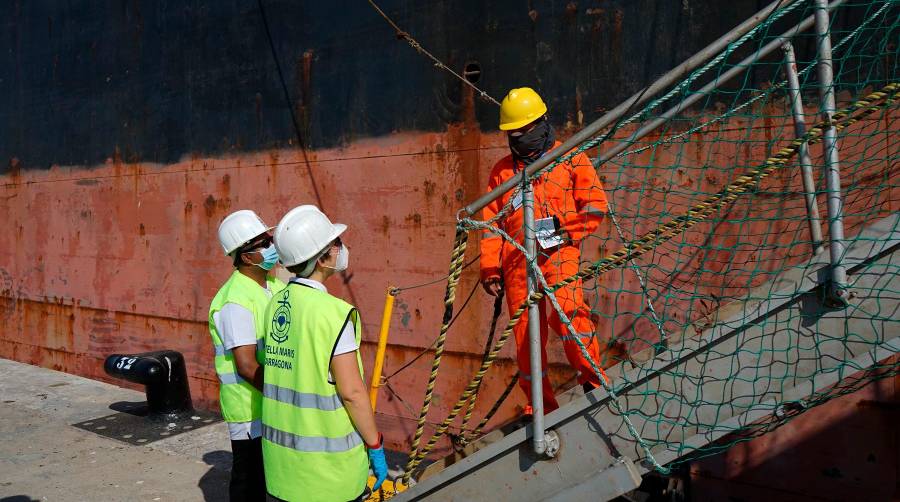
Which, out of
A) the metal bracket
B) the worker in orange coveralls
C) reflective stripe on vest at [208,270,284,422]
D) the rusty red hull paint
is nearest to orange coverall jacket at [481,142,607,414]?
the worker in orange coveralls

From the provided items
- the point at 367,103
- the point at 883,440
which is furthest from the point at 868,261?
the point at 367,103

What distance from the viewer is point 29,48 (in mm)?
9273

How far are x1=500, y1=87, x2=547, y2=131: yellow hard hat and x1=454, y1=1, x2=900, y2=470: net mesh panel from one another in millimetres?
307

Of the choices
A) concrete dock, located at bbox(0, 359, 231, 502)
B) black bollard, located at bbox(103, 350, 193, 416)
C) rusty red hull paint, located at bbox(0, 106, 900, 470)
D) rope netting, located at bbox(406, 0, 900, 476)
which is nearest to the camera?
rope netting, located at bbox(406, 0, 900, 476)

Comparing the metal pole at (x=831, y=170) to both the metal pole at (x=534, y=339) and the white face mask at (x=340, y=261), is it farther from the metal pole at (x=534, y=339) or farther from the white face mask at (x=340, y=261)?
the white face mask at (x=340, y=261)

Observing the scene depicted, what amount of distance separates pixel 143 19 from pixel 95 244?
262cm

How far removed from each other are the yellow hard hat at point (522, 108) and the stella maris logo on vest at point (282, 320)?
5.05ft

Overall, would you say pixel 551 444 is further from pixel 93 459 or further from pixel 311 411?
pixel 93 459

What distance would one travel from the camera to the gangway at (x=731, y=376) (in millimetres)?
2418

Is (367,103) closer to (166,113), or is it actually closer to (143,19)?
(166,113)

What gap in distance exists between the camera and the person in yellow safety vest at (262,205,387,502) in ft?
9.00

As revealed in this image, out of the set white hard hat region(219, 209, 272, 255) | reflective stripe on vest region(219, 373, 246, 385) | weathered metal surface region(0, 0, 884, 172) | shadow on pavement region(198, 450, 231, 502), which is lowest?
shadow on pavement region(198, 450, 231, 502)

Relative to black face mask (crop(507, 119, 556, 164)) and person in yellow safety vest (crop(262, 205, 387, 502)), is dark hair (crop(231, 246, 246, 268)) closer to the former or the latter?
person in yellow safety vest (crop(262, 205, 387, 502))

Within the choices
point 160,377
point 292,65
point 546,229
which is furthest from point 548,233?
point 160,377
